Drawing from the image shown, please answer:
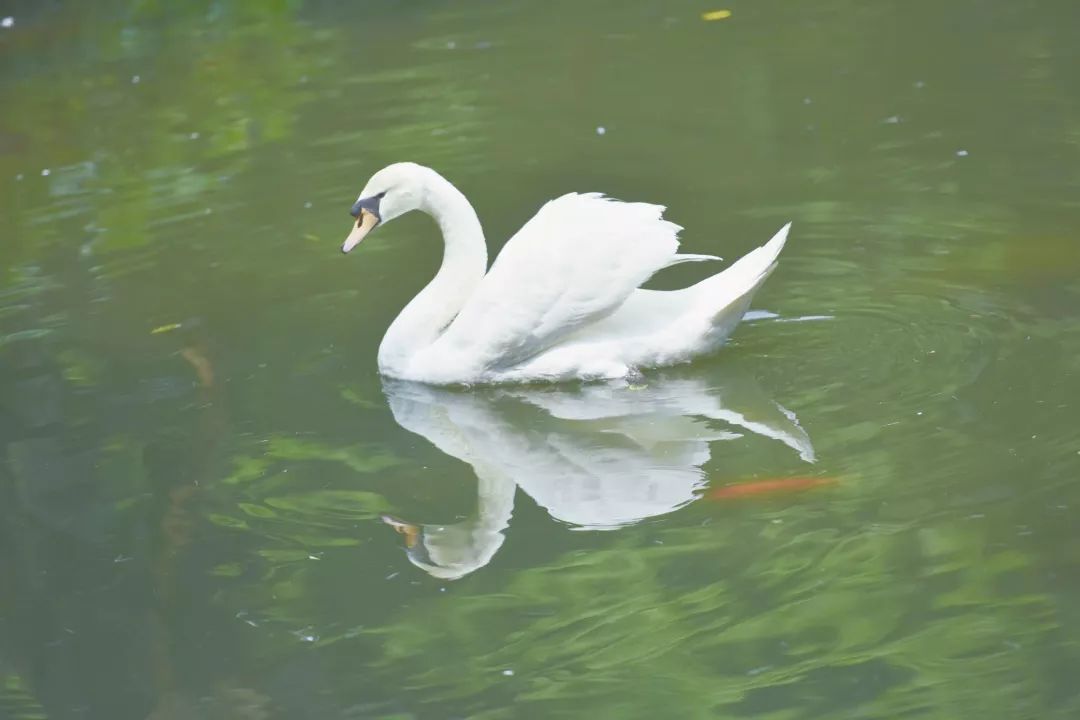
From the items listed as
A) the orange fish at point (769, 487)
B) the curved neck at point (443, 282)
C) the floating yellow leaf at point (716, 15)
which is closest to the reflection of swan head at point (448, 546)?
the orange fish at point (769, 487)

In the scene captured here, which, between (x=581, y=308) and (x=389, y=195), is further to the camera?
(x=389, y=195)

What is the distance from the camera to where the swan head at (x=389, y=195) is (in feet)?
22.0

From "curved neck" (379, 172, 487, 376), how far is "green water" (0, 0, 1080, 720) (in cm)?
18

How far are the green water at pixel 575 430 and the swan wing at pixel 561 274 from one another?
28 centimetres

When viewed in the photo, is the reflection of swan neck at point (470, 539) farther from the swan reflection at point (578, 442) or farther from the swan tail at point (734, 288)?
the swan tail at point (734, 288)

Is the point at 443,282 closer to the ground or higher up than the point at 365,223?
closer to the ground

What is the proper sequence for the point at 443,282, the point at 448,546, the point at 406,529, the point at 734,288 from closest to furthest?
the point at 448,546
the point at 406,529
the point at 734,288
the point at 443,282

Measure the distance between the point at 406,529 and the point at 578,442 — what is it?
2.72 ft

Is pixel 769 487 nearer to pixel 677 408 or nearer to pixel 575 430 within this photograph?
pixel 677 408

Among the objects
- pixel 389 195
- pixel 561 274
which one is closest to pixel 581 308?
pixel 561 274

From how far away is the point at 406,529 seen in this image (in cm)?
537

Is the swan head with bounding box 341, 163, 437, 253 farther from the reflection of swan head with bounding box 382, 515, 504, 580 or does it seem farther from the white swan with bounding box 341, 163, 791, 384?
the reflection of swan head with bounding box 382, 515, 504, 580

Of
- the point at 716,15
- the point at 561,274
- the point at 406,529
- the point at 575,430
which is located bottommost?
the point at 716,15

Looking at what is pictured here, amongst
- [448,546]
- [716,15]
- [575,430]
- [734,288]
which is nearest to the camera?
[448,546]
